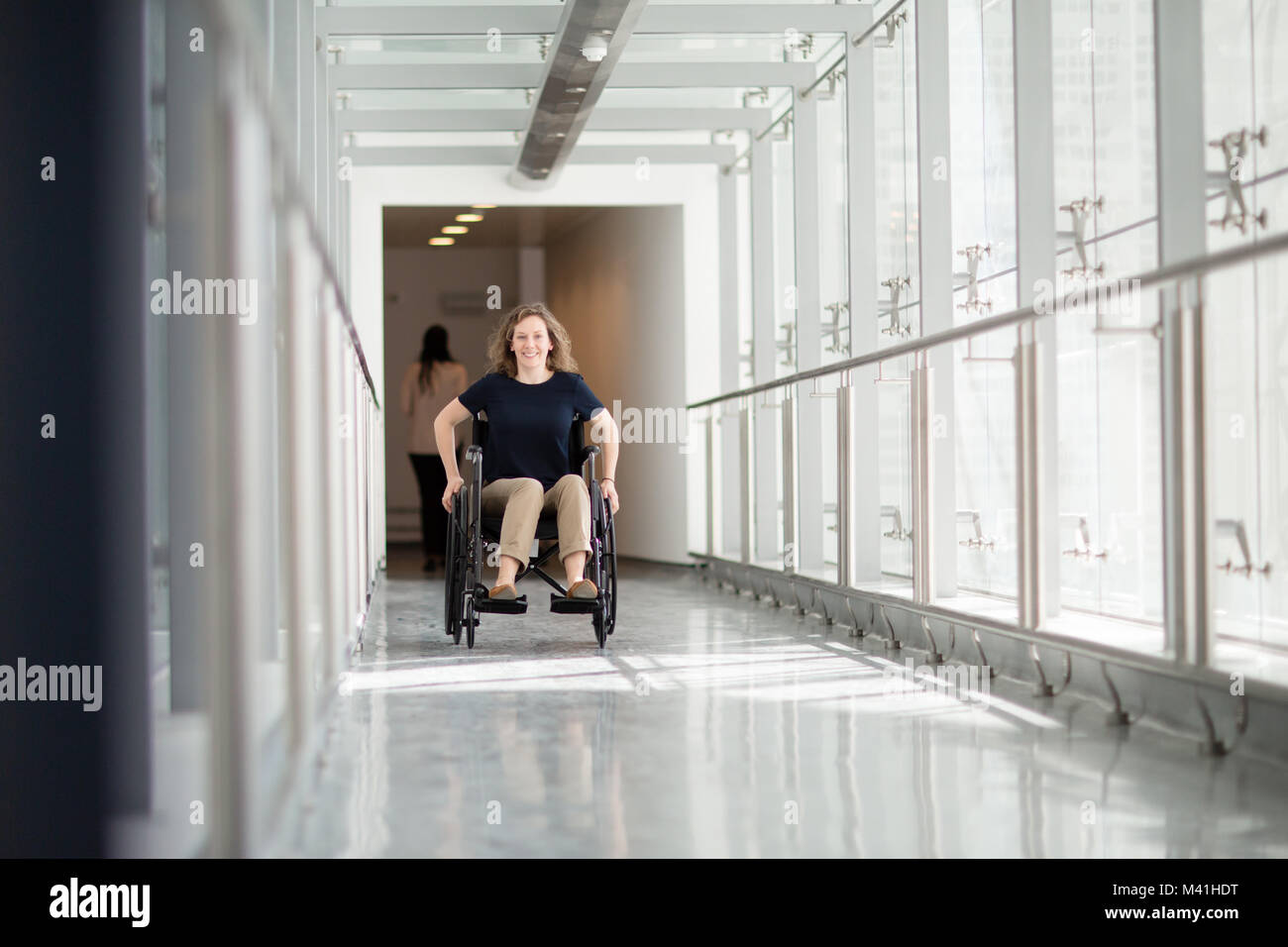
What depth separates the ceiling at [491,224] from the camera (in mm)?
9680

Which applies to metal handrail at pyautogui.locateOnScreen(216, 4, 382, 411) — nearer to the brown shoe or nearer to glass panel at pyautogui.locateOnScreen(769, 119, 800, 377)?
the brown shoe

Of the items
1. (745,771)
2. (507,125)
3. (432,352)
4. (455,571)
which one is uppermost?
(507,125)

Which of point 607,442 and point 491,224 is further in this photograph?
point 491,224

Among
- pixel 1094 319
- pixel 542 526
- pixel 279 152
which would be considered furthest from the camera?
pixel 542 526

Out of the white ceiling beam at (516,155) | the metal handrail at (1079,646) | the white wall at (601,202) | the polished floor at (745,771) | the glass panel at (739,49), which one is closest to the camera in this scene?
the polished floor at (745,771)

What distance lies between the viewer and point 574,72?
5.41m

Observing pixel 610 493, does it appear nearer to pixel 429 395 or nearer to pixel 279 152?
pixel 279 152

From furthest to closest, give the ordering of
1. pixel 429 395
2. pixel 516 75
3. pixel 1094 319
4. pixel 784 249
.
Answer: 1. pixel 429 395
2. pixel 784 249
3. pixel 516 75
4. pixel 1094 319

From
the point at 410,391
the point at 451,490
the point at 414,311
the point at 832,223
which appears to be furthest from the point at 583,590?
the point at 414,311

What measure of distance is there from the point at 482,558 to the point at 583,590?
35 centimetres

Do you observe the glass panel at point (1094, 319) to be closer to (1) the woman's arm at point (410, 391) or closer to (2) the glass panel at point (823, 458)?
(2) the glass panel at point (823, 458)

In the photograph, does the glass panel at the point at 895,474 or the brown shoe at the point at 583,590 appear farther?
the glass panel at the point at 895,474

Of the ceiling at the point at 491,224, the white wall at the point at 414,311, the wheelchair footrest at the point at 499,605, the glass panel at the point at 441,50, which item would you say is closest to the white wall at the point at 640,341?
the ceiling at the point at 491,224
